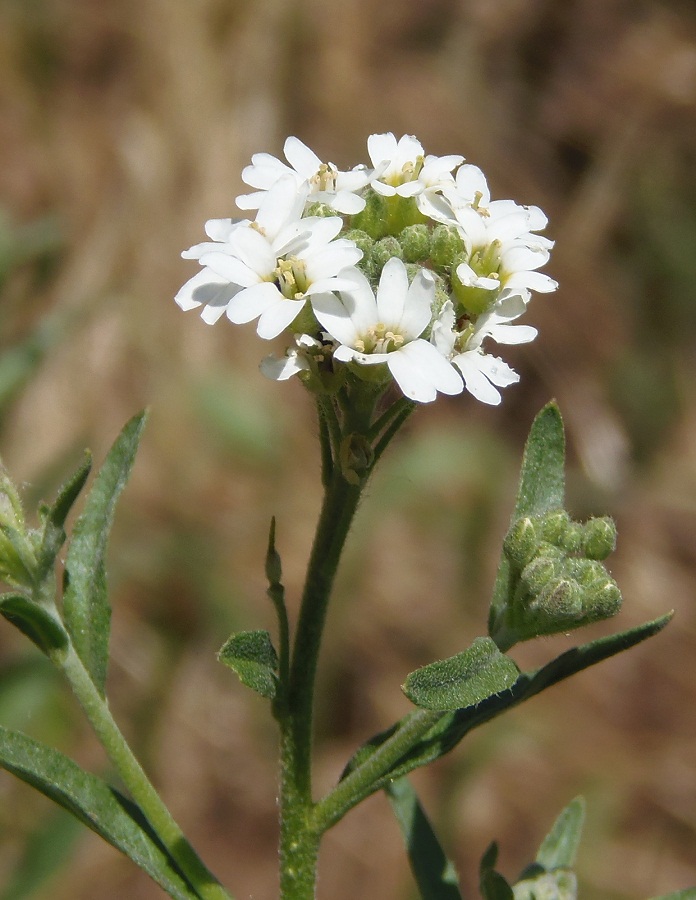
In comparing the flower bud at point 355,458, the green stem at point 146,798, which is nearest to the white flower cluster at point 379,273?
the flower bud at point 355,458

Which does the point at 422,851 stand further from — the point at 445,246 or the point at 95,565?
the point at 445,246

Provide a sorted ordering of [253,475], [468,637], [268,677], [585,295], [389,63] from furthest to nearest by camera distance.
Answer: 1. [389,63]
2. [585,295]
3. [253,475]
4. [468,637]
5. [268,677]

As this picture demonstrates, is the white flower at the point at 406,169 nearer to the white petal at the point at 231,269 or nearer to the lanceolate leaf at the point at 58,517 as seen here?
the white petal at the point at 231,269

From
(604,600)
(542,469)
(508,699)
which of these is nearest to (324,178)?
(542,469)

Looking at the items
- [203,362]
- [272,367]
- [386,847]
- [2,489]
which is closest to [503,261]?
[272,367]

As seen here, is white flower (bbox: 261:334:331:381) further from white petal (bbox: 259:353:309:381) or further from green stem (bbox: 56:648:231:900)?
green stem (bbox: 56:648:231:900)

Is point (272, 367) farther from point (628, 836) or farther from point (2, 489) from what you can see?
point (628, 836)

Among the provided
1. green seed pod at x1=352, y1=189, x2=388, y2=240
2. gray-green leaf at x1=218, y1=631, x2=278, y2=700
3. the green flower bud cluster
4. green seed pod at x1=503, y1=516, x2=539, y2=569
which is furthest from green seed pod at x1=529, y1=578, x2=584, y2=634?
green seed pod at x1=352, y1=189, x2=388, y2=240
